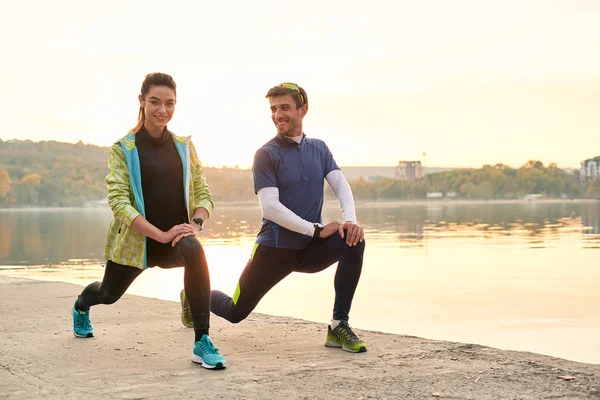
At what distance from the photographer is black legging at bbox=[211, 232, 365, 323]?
533cm

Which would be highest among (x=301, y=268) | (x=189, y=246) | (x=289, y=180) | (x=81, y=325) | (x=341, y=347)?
(x=289, y=180)

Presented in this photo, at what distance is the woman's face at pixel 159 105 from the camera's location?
5129mm

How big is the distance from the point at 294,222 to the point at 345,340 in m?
0.87

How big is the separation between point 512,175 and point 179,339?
173999 mm

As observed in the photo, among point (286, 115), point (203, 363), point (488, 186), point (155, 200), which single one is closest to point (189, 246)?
point (155, 200)

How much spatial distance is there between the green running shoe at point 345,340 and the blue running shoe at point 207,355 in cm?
95

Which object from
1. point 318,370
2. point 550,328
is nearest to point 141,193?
point 318,370

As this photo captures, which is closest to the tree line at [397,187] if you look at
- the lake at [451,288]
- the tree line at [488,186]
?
the tree line at [488,186]

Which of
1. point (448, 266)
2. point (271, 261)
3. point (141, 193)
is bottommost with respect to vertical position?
point (448, 266)

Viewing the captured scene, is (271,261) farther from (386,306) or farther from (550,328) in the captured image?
(386,306)

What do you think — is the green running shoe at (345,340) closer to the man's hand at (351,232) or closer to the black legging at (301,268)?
the black legging at (301,268)

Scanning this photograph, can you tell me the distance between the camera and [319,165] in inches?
218

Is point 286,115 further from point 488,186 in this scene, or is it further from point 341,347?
point 488,186

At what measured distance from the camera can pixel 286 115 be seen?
546 centimetres
